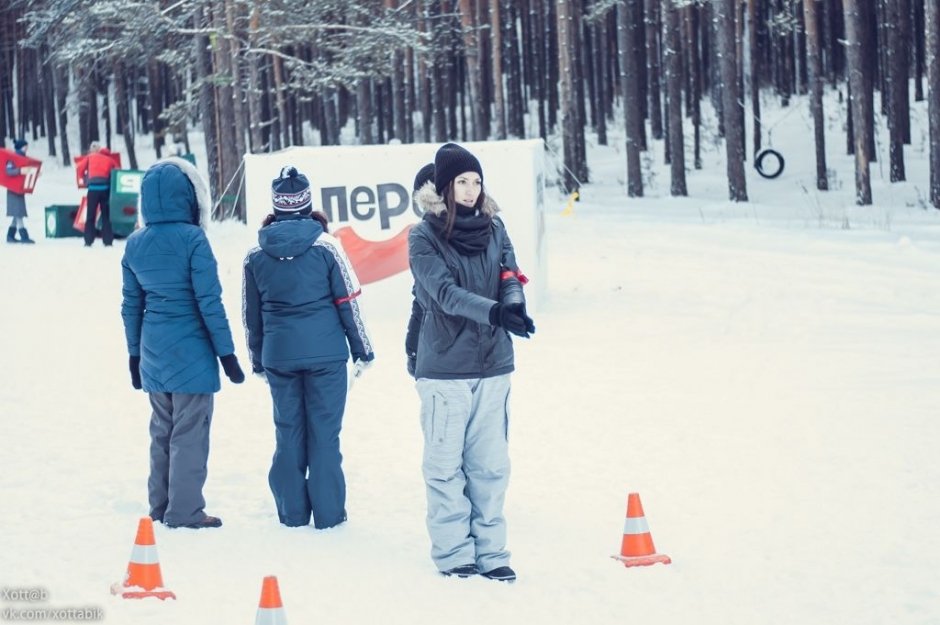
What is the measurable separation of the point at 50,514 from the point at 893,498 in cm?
436

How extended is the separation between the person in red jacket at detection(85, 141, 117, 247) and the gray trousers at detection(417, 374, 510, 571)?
675 inches

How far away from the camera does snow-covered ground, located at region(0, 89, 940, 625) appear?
18.0 ft

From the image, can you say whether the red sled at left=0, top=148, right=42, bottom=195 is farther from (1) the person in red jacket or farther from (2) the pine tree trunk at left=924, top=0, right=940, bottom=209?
(2) the pine tree trunk at left=924, top=0, right=940, bottom=209

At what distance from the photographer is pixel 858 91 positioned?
24734mm

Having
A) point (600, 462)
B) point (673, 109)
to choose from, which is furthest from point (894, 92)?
point (600, 462)

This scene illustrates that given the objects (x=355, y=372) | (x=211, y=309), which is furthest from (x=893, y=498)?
(x=211, y=309)

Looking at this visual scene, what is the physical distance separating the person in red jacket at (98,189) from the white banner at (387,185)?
835 centimetres

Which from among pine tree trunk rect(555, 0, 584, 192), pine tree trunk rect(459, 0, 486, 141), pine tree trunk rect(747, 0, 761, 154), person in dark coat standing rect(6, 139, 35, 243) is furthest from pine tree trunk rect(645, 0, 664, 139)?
person in dark coat standing rect(6, 139, 35, 243)

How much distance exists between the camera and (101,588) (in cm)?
552

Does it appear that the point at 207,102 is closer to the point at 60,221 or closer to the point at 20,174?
the point at 60,221

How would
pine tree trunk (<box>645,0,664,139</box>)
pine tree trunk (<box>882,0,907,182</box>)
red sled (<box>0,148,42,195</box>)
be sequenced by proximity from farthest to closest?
pine tree trunk (<box>645,0,664,139</box>) < pine tree trunk (<box>882,0,907,182</box>) < red sled (<box>0,148,42,195</box>)

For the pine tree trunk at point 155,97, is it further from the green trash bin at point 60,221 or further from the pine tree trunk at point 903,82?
the pine tree trunk at point 903,82

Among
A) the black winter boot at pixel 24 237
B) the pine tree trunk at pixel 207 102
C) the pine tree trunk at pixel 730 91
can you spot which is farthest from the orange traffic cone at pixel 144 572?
the pine tree trunk at pixel 730 91

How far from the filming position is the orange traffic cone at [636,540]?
5.88 metres
